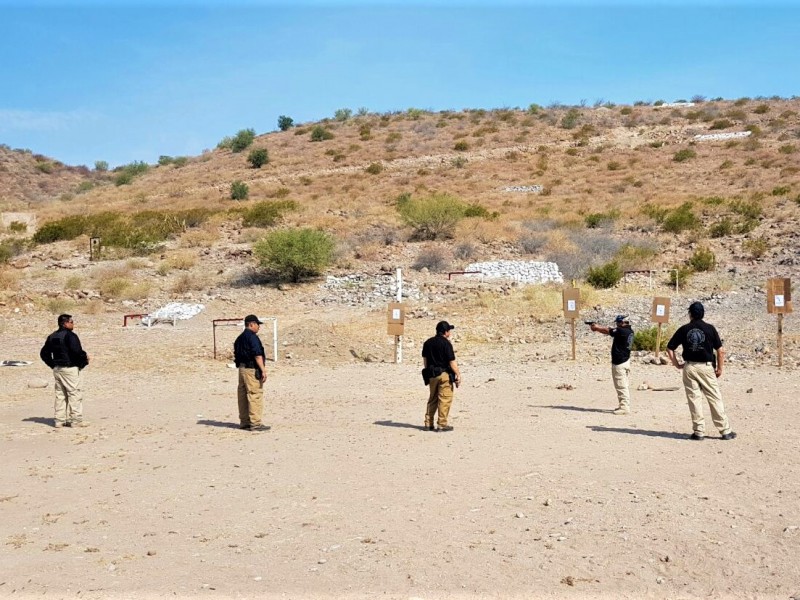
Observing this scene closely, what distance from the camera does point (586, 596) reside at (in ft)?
17.7

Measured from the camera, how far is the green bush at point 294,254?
28.9 metres

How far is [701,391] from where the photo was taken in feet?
32.3

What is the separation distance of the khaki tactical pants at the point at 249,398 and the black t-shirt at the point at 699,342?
5.36 m

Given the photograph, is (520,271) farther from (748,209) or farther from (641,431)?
(641,431)

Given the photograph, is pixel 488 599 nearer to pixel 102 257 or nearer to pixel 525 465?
pixel 525 465

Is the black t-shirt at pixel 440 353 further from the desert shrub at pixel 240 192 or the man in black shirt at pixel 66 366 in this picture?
the desert shrub at pixel 240 192

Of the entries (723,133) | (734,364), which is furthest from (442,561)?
(723,133)

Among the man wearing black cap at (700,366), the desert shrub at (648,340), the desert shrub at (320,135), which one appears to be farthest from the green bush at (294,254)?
the desert shrub at (320,135)

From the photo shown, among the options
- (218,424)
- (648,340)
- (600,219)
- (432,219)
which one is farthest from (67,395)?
(600,219)

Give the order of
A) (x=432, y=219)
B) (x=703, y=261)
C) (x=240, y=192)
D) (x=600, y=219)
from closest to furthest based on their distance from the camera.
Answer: (x=703, y=261)
(x=432, y=219)
(x=600, y=219)
(x=240, y=192)

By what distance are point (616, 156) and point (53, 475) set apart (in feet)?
175

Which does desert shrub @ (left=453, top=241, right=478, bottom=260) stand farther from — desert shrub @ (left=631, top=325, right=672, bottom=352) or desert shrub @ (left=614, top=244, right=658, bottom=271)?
desert shrub @ (left=631, top=325, right=672, bottom=352)

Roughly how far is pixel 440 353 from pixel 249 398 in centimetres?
264

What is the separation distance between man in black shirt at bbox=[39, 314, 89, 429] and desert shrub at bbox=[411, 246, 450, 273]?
2012 centimetres
